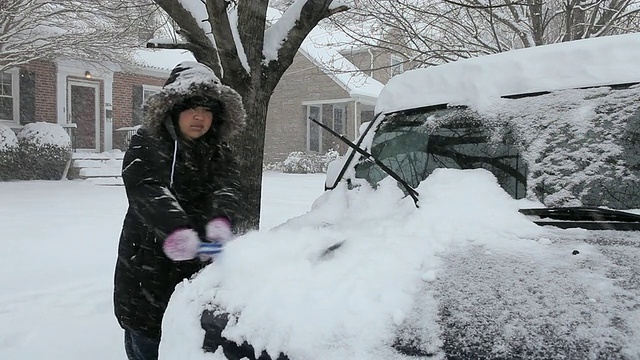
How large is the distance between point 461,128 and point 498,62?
0.36 meters

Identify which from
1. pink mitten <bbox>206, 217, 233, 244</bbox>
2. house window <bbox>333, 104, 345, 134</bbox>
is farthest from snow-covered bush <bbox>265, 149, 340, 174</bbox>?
pink mitten <bbox>206, 217, 233, 244</bbox>

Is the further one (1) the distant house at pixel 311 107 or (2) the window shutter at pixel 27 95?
(1) the distant house at pixel 311 107

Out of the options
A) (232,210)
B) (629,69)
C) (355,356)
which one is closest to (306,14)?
(232,210)

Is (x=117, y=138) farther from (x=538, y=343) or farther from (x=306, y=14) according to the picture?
(x=538, y=343)

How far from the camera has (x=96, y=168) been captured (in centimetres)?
1450

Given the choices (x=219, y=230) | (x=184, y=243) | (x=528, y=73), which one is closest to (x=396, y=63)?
(x=528, y=73)

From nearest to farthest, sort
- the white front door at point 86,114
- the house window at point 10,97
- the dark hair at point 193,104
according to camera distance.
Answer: the dark hair at point 193,104 < the house window at point 10,97 < the white front door at point 86,114

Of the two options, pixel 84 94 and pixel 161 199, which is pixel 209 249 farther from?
pixel 84 94

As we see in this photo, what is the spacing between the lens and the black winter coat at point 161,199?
216 centimetres

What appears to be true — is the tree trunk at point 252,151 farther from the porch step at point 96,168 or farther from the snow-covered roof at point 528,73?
the porch step at point 96,168

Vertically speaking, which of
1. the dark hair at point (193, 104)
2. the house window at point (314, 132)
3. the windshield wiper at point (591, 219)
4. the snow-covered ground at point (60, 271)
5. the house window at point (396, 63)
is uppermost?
the house window at point (396, 63)

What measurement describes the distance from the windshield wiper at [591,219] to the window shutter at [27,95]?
1595 cm

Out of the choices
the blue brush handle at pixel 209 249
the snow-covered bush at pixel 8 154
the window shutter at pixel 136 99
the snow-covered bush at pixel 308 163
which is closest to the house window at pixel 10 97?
the snow-covered bush at pixel 8 154

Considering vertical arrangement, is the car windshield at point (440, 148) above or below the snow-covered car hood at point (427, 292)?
above
